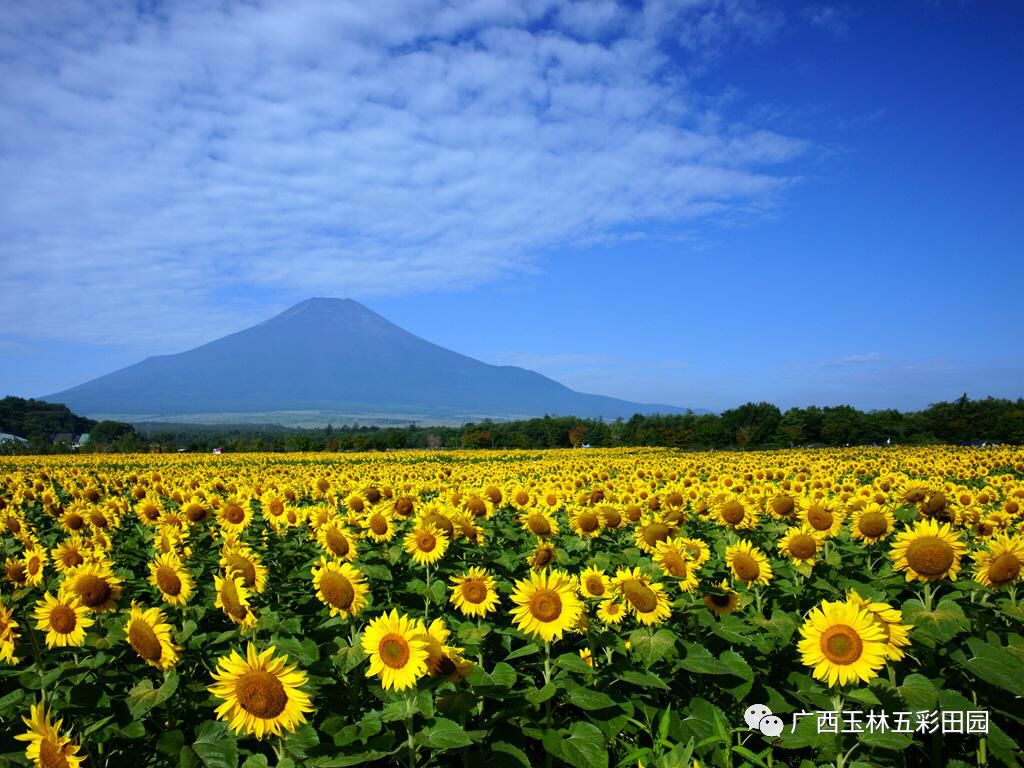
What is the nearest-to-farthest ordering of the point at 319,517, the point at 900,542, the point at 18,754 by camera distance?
the point at 18,754 < the point at 900,542 < the point at 319,517

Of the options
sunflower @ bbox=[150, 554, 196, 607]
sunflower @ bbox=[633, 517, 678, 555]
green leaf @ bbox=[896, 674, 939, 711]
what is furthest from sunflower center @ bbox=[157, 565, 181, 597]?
green leaf @ bbox=[896, 674, 939, 711]

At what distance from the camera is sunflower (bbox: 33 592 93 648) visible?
413 centimetres

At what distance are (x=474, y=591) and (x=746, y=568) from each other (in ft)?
7.32

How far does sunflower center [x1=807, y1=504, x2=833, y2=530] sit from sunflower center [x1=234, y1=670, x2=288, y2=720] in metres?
4.90

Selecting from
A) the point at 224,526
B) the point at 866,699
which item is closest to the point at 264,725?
the point at 866,699

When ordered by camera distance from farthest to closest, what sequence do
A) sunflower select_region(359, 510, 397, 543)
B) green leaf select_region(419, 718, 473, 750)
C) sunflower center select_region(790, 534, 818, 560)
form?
1. sunflower select_region(359, 510, 397, 543)
2. sunflower center select_region(790, 534, 818, 560)
3. green leaf select_region(419, 718, 473, 750)

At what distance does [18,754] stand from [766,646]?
4.32 m

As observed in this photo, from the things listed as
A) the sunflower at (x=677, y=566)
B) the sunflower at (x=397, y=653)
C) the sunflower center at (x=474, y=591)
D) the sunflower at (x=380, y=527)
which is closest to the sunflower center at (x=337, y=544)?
A: the sunflower at (x=380, y=527)

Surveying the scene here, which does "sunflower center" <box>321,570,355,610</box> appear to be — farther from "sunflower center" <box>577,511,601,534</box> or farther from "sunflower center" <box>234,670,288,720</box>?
"sunflower center" <box>577,511,601,534</box>

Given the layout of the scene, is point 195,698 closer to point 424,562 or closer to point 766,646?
point 424,562

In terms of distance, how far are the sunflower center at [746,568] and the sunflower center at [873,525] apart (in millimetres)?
1582

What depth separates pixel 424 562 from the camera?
5289 millimetres

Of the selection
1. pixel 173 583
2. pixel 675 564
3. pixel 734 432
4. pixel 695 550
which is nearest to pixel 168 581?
pixel 173 583

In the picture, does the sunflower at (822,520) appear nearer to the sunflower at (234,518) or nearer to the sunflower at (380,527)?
the sunflower at (380,527)
